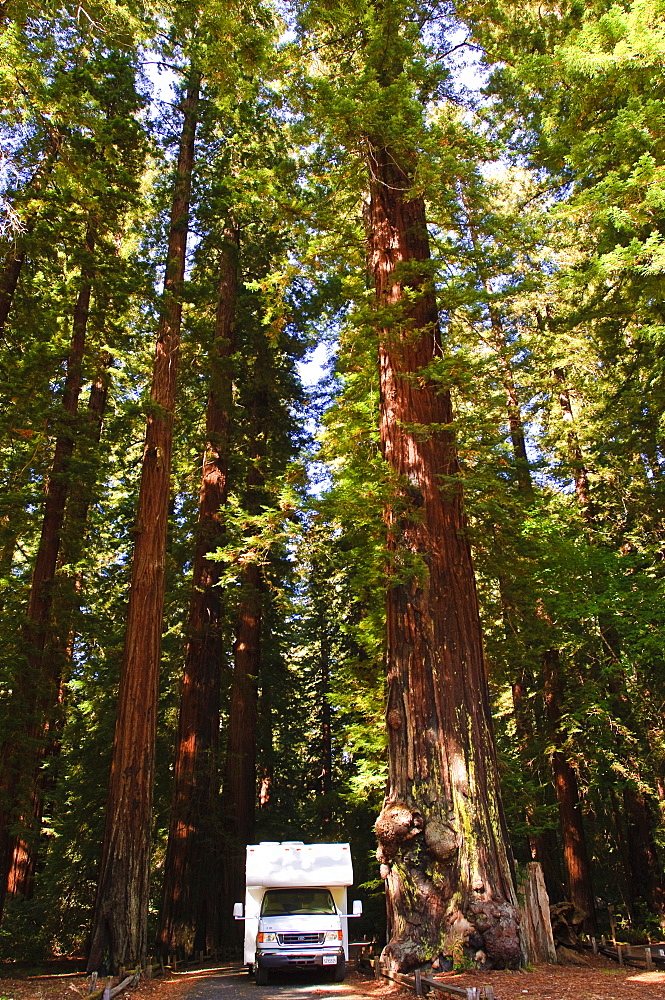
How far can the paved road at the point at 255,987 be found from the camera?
26.8 ft

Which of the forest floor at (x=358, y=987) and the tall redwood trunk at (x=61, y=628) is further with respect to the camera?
the tall redwood trunk at (x=61, y=628)

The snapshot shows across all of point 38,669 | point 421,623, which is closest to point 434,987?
point 421,623

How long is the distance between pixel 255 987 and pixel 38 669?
20.9 feet

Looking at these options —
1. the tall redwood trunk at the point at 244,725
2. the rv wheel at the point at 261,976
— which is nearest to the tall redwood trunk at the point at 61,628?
the tall redwood trunk at the point at 244,725

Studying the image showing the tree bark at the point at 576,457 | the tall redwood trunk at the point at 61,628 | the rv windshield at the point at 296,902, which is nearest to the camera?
the rv windshield at the point at 296,902

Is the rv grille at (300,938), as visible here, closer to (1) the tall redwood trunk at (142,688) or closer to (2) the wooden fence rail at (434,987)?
(1) the tall redwood trunk at (142,688)

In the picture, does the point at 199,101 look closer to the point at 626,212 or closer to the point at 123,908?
the point at 626,212

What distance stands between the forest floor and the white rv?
1.13 feet

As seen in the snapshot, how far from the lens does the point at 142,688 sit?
9.95 metres

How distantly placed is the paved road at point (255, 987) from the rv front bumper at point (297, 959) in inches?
9.4

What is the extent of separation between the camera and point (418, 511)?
Result: 26.8ft

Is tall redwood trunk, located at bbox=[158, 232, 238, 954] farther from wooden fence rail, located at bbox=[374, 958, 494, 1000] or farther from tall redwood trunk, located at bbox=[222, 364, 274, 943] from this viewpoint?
wooden fence rail, located at bbox=[374, 958, 494, 1000]

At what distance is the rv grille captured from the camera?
10102mm

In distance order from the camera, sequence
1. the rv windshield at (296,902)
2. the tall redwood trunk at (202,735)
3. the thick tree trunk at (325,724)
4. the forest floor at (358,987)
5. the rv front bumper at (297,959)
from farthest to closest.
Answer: the thick tree trunk at (325,724)
the tall redwood trunk at (202,735)
the rv windshield at (296,902)
the rv front bumper at (297,959)
the forest floor at (358,987)
